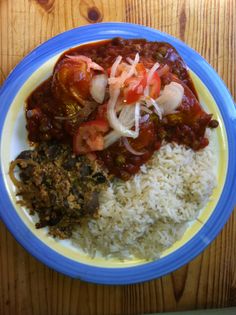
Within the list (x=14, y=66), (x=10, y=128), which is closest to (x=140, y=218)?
(x=10, y=128)

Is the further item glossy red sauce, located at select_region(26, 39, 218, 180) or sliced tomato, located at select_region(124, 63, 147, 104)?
glossy red sauce, located at select_region(26, 39, 218, 180)

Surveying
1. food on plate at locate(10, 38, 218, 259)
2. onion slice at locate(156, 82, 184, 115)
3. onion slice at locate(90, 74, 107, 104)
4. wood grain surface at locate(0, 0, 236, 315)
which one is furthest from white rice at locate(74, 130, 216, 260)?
onion slice at locate(90, 74, 107, 104)

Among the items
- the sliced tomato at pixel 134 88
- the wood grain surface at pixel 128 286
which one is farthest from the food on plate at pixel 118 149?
the wood grain surface at pixel 128 286

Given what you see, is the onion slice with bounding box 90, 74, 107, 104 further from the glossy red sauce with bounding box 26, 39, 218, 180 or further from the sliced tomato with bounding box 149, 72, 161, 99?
the sliced tomato with bounding box 149, 72, 161, 99

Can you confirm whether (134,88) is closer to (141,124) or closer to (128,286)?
(141,124)

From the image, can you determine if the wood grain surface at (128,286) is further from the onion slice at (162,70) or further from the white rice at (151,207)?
the onion slice at (162,70)

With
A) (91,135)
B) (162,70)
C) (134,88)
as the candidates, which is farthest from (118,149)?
(162,70)

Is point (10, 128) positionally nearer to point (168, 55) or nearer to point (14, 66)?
point (14, 66)
